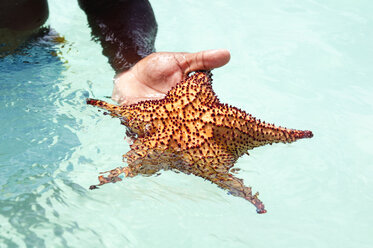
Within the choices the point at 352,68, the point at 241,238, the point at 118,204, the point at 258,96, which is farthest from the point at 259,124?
the point at 352,68

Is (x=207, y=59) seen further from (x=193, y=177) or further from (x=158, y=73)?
(x=193, y=177)

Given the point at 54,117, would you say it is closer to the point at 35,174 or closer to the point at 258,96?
the point at 35,174

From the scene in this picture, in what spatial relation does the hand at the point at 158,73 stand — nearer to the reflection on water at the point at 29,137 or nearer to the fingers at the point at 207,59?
the fingers at the point at 207,59

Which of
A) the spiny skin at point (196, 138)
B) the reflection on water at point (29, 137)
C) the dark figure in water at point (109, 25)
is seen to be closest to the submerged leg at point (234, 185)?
the spiny skin at point (196, 138)

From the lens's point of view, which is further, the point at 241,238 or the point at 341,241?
the point at 341,241

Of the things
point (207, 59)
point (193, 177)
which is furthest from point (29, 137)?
point (207, 59)

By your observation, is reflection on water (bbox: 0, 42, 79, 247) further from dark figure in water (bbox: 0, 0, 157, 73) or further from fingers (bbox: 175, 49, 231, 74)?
fingers (bbox: 175, 49, 231, 74)

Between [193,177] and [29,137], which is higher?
[193,177]
